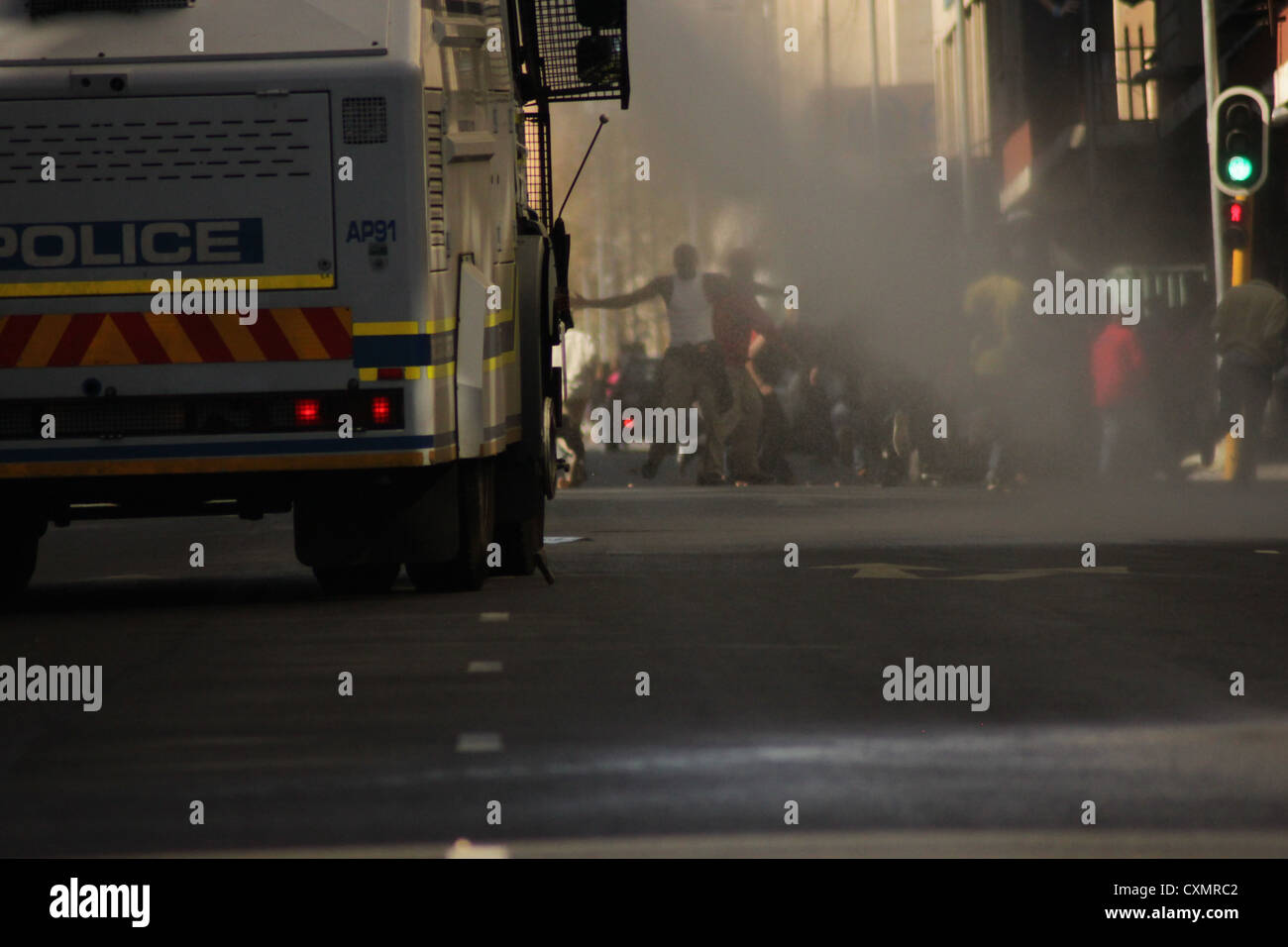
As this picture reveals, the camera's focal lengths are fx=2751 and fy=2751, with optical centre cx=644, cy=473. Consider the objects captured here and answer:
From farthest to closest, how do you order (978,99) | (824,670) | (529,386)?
(978,99)
(529,386)
(824,670)

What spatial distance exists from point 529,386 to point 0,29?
3.22 meters

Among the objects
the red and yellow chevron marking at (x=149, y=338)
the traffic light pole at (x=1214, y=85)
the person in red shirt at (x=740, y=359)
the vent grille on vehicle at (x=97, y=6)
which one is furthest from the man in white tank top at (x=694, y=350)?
the red and yellow chevron marking at (x=149, y=338)

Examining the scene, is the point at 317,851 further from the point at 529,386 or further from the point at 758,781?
the point at 529,386

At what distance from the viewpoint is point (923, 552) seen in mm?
15773

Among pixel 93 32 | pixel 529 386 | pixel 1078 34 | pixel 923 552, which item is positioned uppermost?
pixel 1078 34

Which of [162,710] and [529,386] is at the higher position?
[529,386]

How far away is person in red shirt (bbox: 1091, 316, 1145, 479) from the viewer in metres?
26.3

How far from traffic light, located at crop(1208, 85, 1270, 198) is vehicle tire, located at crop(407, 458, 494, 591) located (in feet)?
41.9

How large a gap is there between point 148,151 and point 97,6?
803mm

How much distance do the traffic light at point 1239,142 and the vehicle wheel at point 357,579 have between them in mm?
13131

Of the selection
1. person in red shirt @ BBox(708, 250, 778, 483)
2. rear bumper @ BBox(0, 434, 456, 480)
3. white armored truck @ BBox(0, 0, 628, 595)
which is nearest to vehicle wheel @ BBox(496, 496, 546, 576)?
white armored truck @ BBox(0, 0, 628, 595)

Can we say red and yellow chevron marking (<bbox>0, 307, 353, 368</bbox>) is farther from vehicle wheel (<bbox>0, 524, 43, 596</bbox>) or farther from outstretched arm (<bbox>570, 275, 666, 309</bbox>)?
outstretched arm (<bbox>570, 275, 666, 309</bbox>)

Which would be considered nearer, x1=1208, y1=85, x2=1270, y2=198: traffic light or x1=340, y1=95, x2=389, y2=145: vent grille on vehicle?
x1=340, y1=95, x2=389, y2=145: vent grille on vehicle
